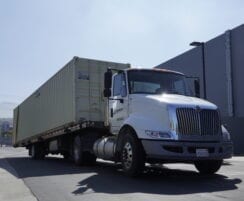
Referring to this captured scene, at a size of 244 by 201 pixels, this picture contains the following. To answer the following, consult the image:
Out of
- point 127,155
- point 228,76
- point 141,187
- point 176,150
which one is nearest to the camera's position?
point 141,187

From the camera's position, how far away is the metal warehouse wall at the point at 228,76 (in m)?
33.8

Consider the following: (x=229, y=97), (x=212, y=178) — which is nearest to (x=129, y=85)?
(x=212, y=178)

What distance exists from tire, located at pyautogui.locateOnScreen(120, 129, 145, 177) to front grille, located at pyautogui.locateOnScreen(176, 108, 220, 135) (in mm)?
1179

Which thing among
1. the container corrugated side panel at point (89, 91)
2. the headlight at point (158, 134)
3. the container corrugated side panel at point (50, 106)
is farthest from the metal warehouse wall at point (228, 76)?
the headlight at point (158, 134)

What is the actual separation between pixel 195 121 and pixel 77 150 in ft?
24.7

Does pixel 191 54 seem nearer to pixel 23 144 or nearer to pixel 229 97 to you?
pixel 229 97

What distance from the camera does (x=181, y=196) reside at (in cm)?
859

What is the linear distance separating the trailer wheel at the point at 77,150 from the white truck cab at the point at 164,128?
459cm

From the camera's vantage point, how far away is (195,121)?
11.0m

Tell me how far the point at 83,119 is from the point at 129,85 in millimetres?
5566

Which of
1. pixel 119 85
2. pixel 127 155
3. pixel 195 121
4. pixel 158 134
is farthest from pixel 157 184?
pixel 119 85

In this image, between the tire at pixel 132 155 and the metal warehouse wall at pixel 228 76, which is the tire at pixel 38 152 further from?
the tire at pixel 132 155

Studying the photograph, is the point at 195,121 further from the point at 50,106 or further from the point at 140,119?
the point at 50,106

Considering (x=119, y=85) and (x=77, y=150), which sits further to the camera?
(x=77, y=150)
